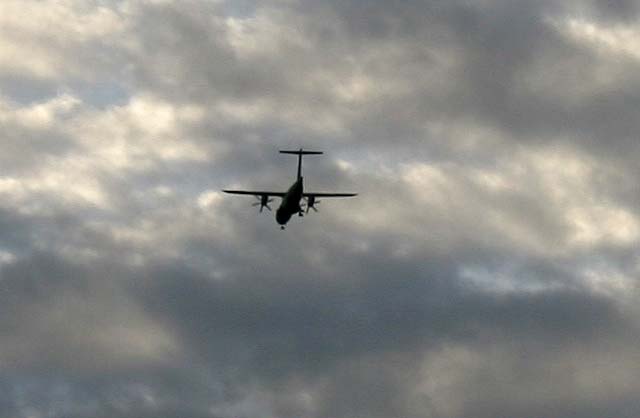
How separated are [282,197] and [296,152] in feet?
29.4

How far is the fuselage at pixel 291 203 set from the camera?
496ft

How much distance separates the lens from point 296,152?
155m

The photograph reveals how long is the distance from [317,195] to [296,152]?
765cm

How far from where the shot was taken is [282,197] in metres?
161

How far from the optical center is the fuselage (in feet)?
496

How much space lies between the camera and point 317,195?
520ft

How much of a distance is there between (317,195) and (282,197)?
19.6ft

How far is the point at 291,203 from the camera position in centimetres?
15338
